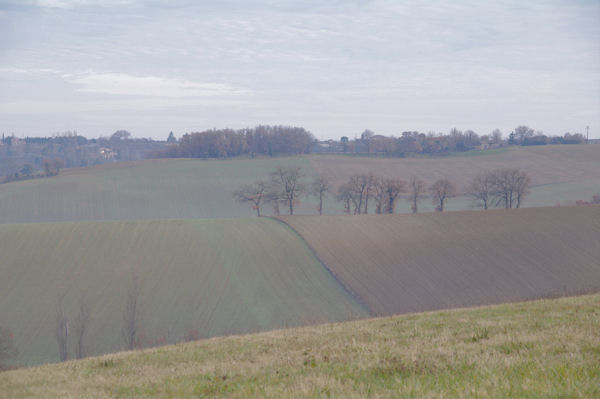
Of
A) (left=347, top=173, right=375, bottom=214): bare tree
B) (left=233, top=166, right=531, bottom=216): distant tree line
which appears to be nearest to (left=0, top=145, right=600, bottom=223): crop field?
(left=233, top=166, right=531, bottom=216): distant tree line

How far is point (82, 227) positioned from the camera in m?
51.5

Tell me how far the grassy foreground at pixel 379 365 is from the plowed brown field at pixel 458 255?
78.4ft

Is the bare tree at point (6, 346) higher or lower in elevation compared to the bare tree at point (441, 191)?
lower

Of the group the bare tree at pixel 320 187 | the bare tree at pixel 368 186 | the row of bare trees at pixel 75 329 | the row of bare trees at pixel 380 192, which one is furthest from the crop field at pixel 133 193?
the row of bare trees at pixel 75 329

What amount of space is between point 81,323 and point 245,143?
97.1m

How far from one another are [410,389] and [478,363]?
164 centimetres

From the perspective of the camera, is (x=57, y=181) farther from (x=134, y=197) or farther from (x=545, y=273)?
(x=545, y=273)

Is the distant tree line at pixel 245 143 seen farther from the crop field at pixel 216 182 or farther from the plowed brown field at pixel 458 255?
the plowed brown field at pixel 458 255

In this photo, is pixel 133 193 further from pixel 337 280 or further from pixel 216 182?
pixel 337 280

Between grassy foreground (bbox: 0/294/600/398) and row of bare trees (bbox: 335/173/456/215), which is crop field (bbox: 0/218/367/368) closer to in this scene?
grassy foreground (bbox: 0/294/600/398)

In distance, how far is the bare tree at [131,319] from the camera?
1258 inches

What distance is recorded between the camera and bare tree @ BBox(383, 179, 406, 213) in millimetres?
70500

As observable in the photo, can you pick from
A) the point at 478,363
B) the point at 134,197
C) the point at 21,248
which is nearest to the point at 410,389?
the point at 478,363

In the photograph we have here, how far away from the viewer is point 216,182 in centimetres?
9619
